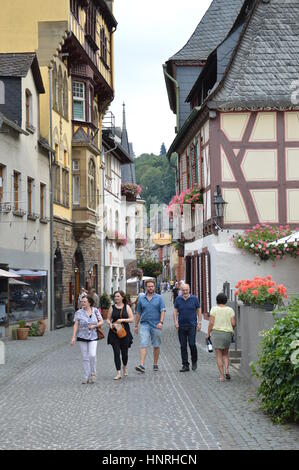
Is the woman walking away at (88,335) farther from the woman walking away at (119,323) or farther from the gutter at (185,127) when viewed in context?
the gutter at (185,127)

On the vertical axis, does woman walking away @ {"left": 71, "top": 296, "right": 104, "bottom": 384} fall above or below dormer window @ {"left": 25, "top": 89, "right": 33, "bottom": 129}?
below

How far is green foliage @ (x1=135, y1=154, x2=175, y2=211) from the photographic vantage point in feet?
310

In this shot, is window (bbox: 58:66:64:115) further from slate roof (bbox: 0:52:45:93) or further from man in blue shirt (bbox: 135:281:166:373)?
man in blue shirt (bbox: 135:281:166:373)

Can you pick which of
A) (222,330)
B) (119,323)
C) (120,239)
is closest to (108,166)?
(120,239)

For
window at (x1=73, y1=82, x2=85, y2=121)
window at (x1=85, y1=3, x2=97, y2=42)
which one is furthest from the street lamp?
window at (x1=85, y1=3, x2=97, y2=42)

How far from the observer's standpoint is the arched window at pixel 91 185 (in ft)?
126

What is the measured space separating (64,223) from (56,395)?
22675mm

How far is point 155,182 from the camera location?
320 feet

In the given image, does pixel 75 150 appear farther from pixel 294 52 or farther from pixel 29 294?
pixel 294 52

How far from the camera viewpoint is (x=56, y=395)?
12.9 m

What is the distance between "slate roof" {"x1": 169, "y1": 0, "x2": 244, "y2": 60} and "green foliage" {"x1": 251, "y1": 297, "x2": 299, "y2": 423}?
24354mm

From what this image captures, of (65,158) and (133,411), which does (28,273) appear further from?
(133,411)

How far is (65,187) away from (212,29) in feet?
28.8
